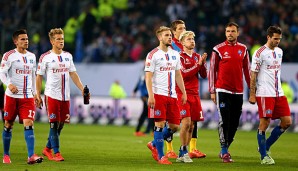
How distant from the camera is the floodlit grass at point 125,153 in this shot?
575 inches

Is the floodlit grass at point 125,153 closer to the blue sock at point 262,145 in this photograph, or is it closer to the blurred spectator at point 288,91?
the blue sock at point 262,145

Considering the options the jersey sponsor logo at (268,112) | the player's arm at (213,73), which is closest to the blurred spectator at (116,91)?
the player's arm at (213,73)

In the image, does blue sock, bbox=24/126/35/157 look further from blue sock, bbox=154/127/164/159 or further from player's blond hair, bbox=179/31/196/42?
player's blond hair, bbox=179/31/196/42

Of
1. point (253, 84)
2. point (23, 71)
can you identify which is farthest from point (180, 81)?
point (23, 71)

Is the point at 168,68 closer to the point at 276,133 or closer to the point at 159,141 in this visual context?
the point at 159,141

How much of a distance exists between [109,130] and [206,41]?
6077 millimetres

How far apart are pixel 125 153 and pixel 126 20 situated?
18.6 m

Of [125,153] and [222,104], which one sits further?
[125,153]

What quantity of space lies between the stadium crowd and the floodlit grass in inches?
250

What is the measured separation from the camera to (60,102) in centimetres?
Result: 1619

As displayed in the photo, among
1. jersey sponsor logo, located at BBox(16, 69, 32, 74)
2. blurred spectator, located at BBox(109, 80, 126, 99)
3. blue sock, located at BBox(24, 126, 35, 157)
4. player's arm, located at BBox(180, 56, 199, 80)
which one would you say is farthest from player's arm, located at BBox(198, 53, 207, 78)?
blurred spectator, located at BBox(109, 80, 126, 99)

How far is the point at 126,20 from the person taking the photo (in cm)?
3609

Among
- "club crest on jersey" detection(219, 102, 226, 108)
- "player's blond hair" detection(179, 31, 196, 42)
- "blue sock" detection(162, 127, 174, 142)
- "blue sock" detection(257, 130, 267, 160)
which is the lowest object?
"blue sock" detection(257, 130, 267, 160)

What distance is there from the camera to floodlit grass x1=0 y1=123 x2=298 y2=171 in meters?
14.6
